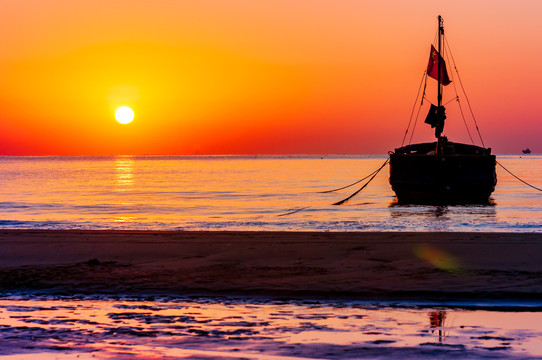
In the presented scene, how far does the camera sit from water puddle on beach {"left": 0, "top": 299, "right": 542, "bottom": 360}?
340 inches

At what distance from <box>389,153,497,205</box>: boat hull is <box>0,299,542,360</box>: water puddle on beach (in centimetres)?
3838

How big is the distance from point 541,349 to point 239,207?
40370 millimetres

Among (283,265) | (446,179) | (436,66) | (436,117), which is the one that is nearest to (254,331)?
(283,265)

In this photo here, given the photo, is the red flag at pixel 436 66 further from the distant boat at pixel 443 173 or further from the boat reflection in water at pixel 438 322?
the boat reflection in water at pixel 438 322

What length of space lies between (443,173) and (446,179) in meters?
0.46

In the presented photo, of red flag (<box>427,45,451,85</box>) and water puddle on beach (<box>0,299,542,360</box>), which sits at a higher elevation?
red flag (<box>427,45,451,85</box>)

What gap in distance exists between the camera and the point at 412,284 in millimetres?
13383

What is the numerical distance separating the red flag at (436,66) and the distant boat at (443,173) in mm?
837

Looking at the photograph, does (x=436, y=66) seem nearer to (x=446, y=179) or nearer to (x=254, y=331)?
(x=446, y=179)

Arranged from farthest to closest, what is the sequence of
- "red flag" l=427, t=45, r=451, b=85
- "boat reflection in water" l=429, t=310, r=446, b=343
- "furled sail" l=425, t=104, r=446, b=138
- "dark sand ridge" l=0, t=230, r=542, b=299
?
"red flag" l=427, t=45, r=451, b=85, "furled sail" l=425, t=104, r=446, b=138, "dark sand ridge" l=0, t=230, r=542, b=299, "boat reflection in water" l=429, t=310, r=446, b=343

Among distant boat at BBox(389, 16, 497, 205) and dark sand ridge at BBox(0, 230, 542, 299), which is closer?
dark sand ridge at BBox(0, 230, 542, 299)

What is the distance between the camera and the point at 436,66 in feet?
178

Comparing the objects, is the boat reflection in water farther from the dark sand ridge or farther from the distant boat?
the distant boat

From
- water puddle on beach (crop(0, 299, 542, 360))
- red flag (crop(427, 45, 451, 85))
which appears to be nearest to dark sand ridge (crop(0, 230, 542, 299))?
water puddle on beach (crop(0, 299, 542, 360))
